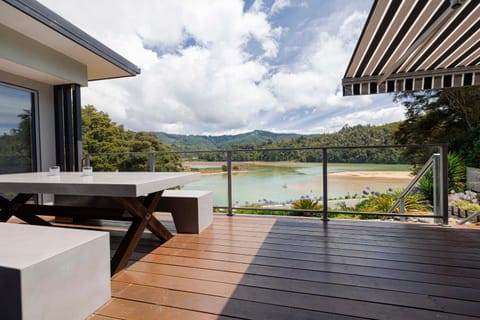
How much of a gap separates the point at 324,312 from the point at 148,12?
8.19 meters

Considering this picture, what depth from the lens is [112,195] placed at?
5.81 feet

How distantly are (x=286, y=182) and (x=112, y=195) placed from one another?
2837 millimetres

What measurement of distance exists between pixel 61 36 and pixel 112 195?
293cm

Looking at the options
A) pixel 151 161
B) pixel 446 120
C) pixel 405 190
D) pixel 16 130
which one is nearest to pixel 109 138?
pixel 16 130

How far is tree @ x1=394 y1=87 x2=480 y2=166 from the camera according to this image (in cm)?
844

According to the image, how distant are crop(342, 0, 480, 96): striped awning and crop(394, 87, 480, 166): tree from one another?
19.9ft

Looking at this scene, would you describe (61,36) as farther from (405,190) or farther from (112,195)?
(405,190)

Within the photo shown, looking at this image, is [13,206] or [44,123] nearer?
[13,206]

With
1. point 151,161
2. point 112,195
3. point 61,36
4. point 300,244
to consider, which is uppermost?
point 61,36

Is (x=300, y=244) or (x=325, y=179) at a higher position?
(x=325, y=179)

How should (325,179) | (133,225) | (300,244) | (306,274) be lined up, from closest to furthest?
(306,274)
(133,225)
(300,244)
(325,179)

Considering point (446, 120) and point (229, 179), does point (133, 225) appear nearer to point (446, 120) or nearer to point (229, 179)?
point (229, 179)

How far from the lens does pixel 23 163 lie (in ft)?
13.1

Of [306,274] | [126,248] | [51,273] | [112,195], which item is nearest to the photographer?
[51,273]
